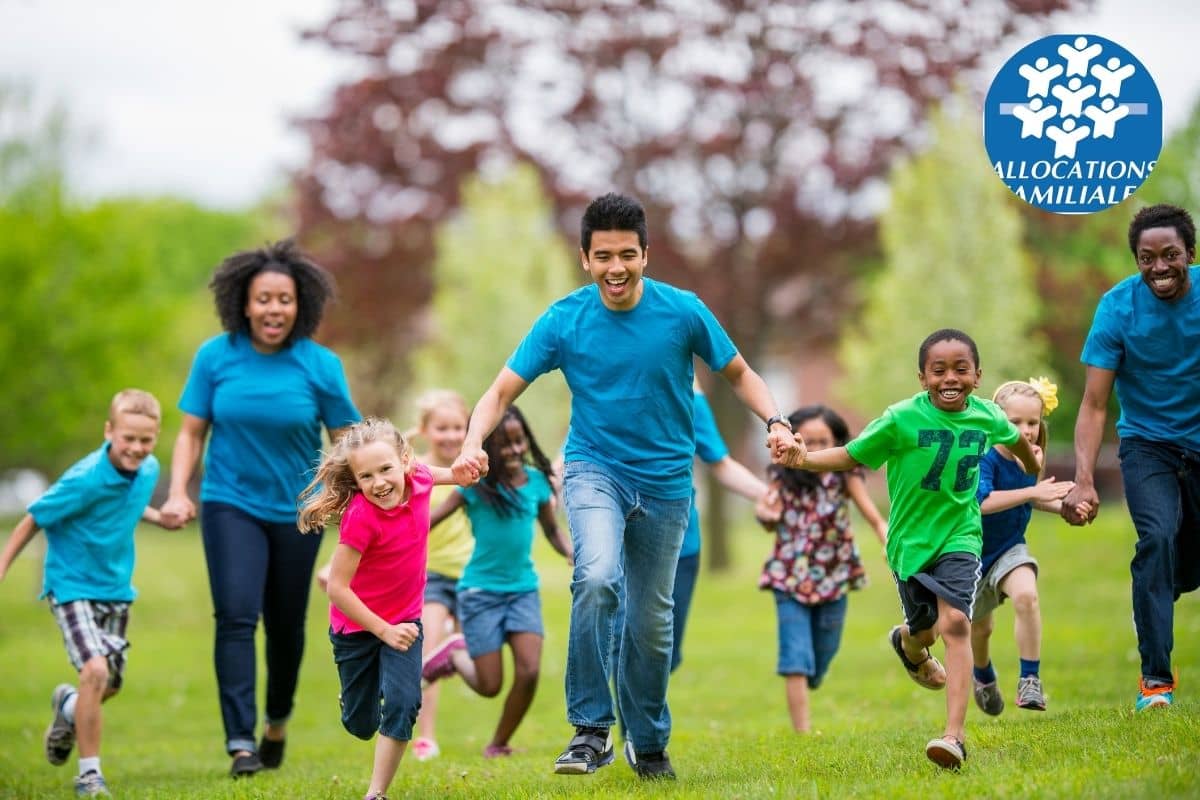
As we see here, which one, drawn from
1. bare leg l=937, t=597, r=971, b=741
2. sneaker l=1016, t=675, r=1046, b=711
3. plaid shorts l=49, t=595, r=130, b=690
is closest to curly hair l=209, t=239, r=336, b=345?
plaid shorts l=49, t=595, r=130, b=690

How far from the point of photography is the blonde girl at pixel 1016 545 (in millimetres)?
8016

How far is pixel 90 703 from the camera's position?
8.23 meters

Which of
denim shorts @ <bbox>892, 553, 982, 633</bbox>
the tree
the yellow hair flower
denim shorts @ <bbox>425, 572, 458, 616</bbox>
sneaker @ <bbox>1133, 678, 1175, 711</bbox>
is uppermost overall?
the tree

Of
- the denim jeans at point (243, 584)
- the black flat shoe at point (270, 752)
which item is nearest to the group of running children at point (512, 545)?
the denim jeans at point (243, 584)

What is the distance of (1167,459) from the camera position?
7.71 meters

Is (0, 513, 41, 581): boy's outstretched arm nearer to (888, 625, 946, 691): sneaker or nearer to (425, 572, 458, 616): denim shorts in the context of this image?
(425, 572, 458, 616): denim shorts

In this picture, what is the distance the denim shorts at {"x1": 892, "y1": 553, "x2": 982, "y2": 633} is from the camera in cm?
670

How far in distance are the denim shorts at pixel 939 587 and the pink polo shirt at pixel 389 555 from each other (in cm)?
236

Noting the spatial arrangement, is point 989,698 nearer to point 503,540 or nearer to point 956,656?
point 956,656

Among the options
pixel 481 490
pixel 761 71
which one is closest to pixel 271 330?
pixel 481 490

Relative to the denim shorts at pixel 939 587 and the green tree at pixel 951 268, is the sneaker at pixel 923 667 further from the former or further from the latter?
the green tree at pixel 951 268

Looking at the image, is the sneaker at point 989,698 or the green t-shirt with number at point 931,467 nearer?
the green t-shirt with number at point 931,467

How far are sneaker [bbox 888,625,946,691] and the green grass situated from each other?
1.05ft

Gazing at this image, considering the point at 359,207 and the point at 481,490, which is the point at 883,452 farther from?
the point at 359,207
